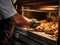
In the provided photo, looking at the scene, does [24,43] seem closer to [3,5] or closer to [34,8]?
[34,8]

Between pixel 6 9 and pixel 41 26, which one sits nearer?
pixel 6 9

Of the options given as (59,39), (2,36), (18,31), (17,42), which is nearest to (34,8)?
(18,31)

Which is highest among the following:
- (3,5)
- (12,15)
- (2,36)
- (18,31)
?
(3,5)

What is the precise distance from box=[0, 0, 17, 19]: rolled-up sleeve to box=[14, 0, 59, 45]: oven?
1.63 feet

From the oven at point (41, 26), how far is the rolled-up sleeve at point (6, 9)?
1.63 ft

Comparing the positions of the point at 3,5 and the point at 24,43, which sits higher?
the point at 3,5

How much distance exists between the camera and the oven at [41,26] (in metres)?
1.85

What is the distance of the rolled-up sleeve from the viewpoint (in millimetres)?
1615

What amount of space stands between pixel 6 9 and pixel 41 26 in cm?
79

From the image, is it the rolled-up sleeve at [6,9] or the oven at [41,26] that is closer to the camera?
the rolled-up sleeve at [6,9]

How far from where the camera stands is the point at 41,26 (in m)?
2.27

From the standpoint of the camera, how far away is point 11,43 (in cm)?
248

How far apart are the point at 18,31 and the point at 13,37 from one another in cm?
15

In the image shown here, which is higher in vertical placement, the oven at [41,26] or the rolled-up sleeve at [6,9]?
the rolled-up sleeve at [6,9]
